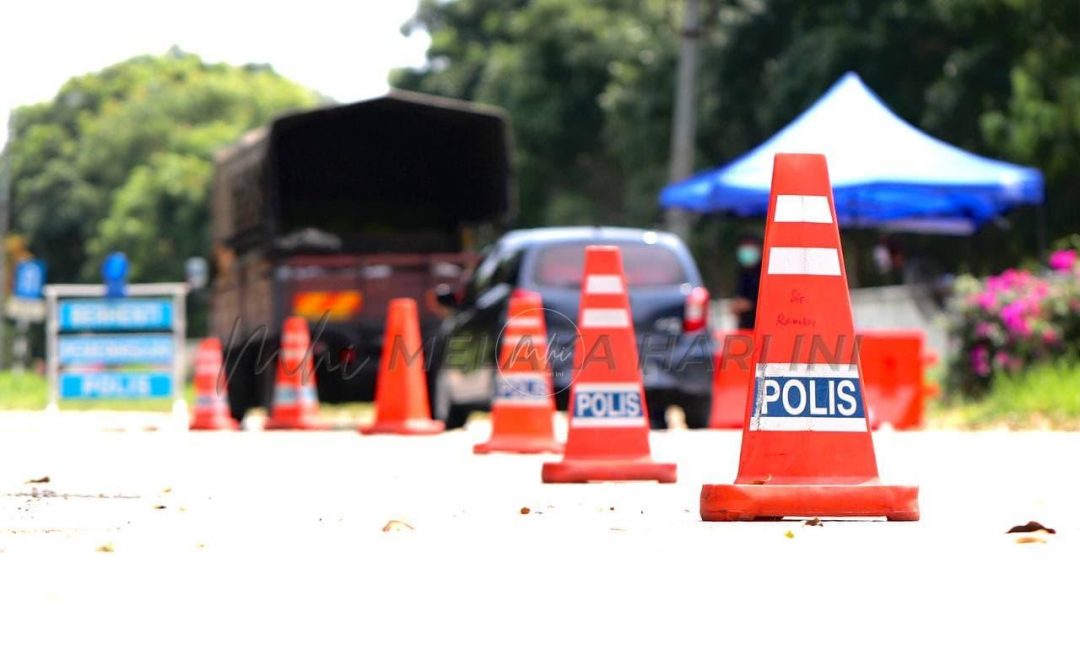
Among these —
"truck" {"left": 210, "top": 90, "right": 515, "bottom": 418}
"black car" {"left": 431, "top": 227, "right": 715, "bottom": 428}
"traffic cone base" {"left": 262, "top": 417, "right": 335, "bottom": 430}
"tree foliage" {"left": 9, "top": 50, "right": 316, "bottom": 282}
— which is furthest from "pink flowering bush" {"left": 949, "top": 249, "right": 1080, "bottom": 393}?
"tree foliage" {"left": 9, "top": 50, "right": 316, "bottom": 282}

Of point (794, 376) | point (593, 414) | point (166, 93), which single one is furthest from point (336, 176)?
point (166, 93)

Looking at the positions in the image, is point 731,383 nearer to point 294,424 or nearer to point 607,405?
point 294,424

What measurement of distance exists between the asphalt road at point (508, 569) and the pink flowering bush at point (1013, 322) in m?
7.40

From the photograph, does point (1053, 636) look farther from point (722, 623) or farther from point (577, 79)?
point (577, 79)

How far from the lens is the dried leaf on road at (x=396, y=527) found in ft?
26.1

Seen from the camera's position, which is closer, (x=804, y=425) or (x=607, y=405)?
(x=804, y=425)

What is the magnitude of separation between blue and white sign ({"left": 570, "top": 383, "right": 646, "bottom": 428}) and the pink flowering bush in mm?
8693

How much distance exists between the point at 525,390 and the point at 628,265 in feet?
9.53

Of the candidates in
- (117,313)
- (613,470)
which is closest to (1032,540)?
(613,470)

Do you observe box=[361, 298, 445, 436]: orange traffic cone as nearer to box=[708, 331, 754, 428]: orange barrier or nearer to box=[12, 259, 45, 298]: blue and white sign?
box=[708, 331, 754, 428]: orange barrier

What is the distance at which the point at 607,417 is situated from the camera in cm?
1034

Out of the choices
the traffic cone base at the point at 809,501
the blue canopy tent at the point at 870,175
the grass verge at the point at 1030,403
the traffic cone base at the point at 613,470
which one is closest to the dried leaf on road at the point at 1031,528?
the traffic cone base at the point at 809,501

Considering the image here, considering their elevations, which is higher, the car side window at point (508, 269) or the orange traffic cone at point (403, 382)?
the car side window at point (508, 269)

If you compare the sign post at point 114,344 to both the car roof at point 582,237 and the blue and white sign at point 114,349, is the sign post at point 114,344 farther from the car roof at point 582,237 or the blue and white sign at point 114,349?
the car roof at point 582,237
